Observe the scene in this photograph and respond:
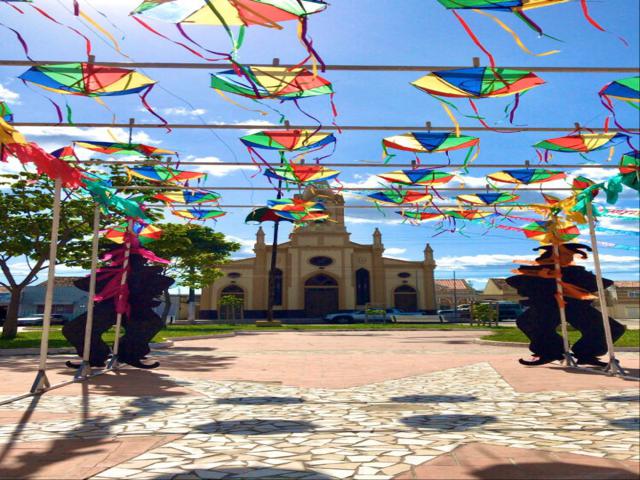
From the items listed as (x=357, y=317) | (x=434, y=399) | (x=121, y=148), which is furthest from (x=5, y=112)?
(x=357, y=317)

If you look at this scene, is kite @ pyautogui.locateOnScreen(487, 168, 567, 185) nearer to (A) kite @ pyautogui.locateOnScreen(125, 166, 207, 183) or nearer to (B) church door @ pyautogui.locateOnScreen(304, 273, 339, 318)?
(A) kite @ pyautogui.locateOnScreen(125, 166, 207, 183)

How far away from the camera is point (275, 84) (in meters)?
5.41

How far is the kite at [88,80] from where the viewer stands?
5.39 m

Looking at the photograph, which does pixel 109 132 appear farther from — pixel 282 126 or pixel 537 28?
pixel 537 28

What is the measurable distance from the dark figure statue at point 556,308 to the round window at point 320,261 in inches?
1334

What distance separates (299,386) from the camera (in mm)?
7941

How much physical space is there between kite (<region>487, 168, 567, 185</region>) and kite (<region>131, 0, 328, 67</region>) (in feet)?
19.6

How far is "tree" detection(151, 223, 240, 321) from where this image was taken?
68.2ft

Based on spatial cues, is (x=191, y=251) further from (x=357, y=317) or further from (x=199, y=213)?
(x=357, y=317)

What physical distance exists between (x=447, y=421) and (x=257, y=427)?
205 centimetres

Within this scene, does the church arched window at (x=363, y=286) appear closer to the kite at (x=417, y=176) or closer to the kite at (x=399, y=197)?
the kite at (x=399, y=197)

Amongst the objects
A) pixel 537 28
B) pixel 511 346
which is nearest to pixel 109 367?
pixel 537 28

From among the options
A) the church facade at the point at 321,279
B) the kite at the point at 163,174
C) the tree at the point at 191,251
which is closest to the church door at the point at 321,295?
the church facade at the point at 321,279

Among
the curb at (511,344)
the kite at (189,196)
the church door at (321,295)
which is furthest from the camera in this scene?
the church door at (321,295)
